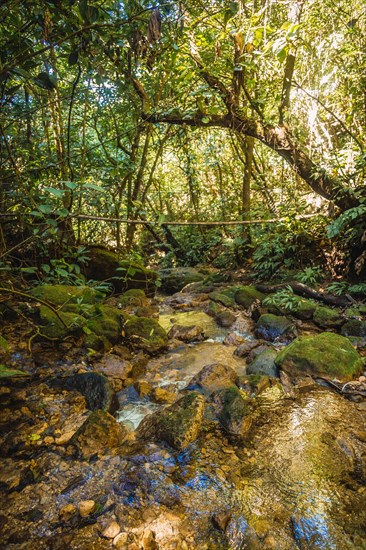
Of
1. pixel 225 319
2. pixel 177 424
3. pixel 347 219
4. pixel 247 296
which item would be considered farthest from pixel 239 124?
pixel 177 424

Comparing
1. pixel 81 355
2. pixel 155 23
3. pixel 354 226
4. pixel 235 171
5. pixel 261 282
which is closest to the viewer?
pixel 155 23

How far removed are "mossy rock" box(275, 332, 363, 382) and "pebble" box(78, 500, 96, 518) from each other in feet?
8.62

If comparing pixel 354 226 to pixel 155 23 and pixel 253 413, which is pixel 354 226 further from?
pixel 155 23

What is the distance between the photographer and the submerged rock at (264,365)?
12.8ft

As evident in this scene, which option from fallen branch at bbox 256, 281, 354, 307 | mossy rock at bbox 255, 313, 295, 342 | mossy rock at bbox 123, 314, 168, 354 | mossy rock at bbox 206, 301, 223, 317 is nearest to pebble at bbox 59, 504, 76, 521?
mossy rock at bbox 123, 314, 168, 354

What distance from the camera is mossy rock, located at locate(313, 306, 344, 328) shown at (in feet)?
16.7

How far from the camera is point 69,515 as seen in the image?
201cm

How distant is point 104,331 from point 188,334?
1.53 meters

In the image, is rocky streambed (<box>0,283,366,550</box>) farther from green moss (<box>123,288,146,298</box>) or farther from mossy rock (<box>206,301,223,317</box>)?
green moss (<box>123,288,146,298</box>)

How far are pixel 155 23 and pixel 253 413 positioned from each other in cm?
364

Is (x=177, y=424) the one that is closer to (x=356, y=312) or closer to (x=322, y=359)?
(x=322, y=359)

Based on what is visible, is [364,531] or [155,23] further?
[155,23]

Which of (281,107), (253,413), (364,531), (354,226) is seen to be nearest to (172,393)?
(253,413)

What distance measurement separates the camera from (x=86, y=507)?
2.06m
